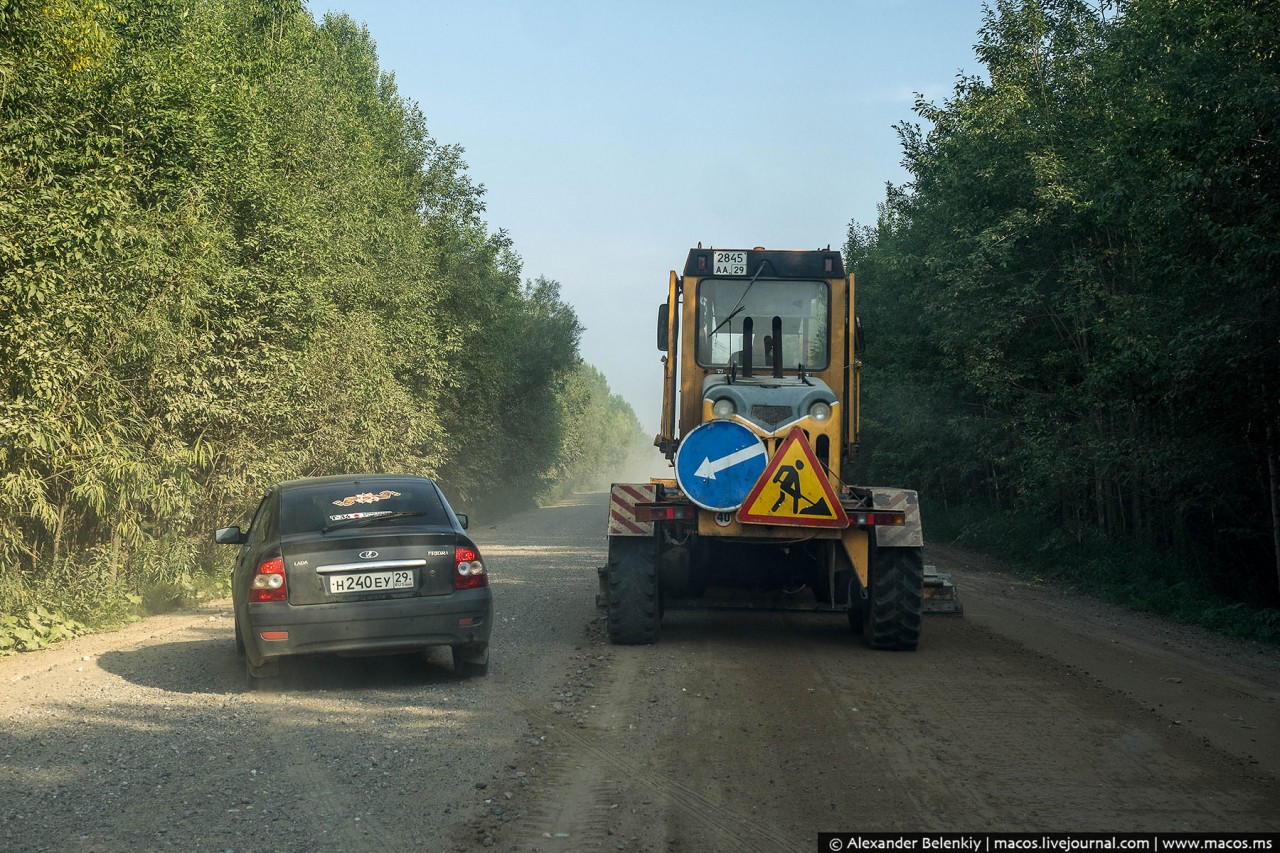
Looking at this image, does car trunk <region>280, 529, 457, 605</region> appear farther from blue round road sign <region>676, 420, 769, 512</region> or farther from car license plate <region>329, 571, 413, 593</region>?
blue round road sign <region>676, 420, 769, 512</region>

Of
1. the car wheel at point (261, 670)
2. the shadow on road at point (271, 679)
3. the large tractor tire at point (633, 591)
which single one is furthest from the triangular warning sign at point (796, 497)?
the car wheel at point (261, 670)

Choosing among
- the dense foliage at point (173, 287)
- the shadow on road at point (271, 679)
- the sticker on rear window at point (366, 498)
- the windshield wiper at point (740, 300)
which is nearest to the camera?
the shadow on road at point (271, 679)

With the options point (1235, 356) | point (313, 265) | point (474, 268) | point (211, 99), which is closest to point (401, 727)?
point (1235, 356)

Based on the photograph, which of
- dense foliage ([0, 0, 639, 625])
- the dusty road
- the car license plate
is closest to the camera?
the dusty road

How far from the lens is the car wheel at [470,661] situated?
8.15 meters

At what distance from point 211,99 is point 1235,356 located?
12.8m

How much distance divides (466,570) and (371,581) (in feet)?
2.28

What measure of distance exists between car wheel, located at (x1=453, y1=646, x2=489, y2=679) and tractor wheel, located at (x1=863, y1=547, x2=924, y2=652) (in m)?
3.52

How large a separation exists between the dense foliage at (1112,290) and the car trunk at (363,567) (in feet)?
26.8

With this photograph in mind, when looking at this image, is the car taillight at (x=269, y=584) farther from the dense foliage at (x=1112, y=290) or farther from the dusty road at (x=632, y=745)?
the dense foliage at (x=1112, y=290)

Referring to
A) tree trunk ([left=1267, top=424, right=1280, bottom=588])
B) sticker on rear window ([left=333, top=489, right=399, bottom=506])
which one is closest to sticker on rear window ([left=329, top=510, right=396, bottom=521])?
sticker on rear window ([left=333, top=489, right=399, bottom=506])

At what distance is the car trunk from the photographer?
25.0ft

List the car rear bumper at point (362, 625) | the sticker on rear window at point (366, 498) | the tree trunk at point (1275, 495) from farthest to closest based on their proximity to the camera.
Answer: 1. the tree trunk at point (1275, 495)
2. the sticker on rear window at point (366, 498)
3. the car rear bumper at point (362, 625)

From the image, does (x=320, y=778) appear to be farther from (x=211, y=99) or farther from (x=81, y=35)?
(x=211, y=99)
